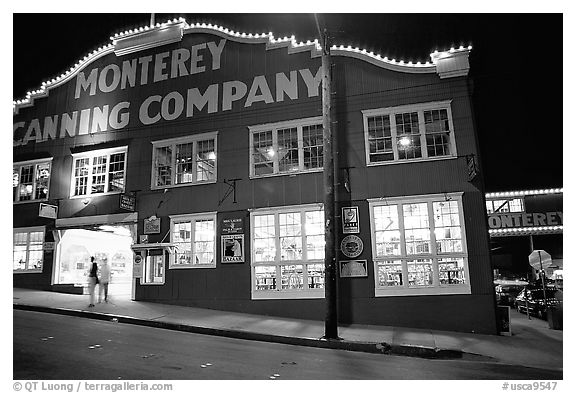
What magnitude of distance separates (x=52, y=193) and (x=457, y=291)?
51.4 feet

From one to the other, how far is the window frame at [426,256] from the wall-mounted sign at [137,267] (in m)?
8.16

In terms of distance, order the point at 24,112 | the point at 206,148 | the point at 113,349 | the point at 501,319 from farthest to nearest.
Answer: the point at 24,112
the point at 206,148
the point at 501,319
the point at 113,349

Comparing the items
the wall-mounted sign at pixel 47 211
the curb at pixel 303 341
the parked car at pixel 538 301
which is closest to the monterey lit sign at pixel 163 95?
the wall-mounted sign at pixel 47 211

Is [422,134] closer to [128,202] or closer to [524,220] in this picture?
[128,202]

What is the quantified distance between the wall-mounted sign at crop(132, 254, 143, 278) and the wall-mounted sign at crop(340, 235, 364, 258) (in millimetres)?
7211

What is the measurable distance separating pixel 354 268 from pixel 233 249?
160 inches

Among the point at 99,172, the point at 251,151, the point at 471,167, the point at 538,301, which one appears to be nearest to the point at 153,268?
the point at 99,172

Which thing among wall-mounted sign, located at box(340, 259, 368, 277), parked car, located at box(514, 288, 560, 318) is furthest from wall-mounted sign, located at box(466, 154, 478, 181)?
parked car, located at box(514, 288, 560, 318)

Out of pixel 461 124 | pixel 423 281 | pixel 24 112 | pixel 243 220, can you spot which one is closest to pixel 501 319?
pixel 423 281

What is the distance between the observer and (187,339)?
9984 millimetres

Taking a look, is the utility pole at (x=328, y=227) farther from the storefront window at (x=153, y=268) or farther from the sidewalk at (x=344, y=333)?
the storefront window at (x=153, y=268)

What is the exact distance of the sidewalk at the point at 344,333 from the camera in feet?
31.3

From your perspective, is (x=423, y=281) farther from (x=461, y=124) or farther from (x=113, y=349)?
(x=113, y=349)

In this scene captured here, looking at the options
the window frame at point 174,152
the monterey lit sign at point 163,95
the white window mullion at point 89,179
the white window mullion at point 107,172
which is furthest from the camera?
the white window mullion at point 89,179
